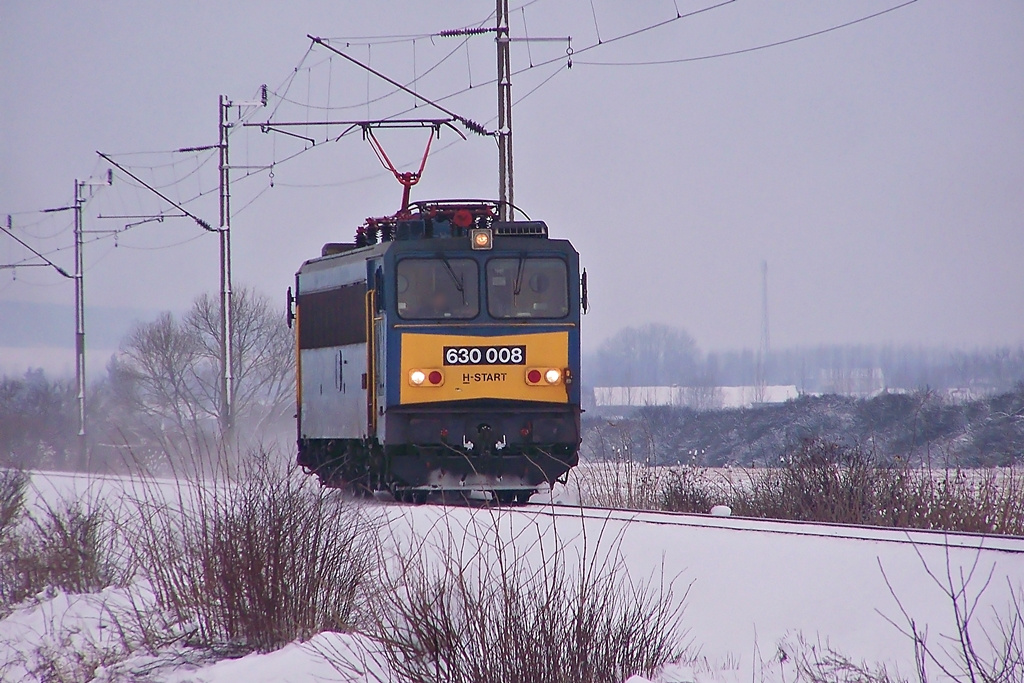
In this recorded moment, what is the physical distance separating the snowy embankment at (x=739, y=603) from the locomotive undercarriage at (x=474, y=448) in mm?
3534

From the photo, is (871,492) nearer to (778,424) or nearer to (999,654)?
(999,654)

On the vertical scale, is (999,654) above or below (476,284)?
below

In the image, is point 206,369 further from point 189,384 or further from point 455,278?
point 455,278

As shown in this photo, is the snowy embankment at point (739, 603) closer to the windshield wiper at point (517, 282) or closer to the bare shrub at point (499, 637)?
the bare shrub at point (499, 637)

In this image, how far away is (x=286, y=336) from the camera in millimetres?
59562

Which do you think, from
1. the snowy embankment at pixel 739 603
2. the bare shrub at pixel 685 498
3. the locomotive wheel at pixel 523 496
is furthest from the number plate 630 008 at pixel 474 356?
the snowy embankment at pixel 739 603

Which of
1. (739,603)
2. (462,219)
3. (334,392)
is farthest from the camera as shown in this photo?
(334,392)

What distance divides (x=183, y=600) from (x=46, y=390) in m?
53.3

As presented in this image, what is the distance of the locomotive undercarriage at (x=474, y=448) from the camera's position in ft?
53.0

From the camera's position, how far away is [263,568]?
962 centimetres

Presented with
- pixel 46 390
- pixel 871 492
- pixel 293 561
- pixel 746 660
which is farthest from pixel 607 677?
pixel 46 390

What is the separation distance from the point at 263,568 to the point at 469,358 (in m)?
7.04

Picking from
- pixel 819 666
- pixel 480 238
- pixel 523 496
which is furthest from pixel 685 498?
pixel 819 666

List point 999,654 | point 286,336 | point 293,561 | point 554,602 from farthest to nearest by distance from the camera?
point 286,336 → point 293,561 → point 999,654 → point 554,602
